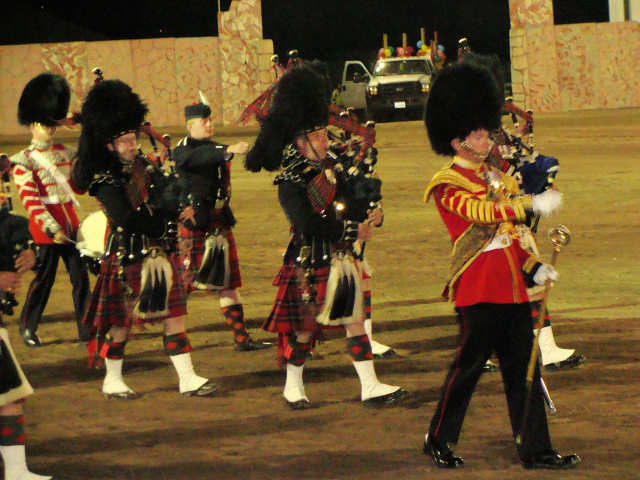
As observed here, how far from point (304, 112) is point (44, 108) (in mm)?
2674

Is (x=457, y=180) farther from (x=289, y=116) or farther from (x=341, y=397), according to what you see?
(x=341, y=397)

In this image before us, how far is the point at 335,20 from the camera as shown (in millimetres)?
55062

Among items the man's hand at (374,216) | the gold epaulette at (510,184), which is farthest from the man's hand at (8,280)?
the gold epaulette at (510,184)

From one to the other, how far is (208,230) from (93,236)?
996mm

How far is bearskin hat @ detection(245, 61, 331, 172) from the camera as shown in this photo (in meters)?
6.69

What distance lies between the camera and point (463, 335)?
17.9ft

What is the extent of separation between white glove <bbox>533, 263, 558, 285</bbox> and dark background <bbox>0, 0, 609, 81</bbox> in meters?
45.2

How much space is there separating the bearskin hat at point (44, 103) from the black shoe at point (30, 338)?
157 cm

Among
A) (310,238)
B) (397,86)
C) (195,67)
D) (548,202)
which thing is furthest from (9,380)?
(195,67)

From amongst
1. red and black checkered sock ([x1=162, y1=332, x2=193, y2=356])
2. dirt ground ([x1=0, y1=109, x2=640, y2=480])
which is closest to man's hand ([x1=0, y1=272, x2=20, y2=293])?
dirt ground ([x1=0, y1=109, x2=640, y2=480])

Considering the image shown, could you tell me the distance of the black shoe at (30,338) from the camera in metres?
8.73

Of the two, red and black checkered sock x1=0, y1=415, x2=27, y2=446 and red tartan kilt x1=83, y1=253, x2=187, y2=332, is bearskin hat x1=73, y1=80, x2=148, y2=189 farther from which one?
red and black checkered sock x1=0, y1=415, x2=27, y2=446

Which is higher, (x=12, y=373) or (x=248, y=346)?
(x=12, y=373)

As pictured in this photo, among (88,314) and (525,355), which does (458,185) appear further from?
(88,314)
